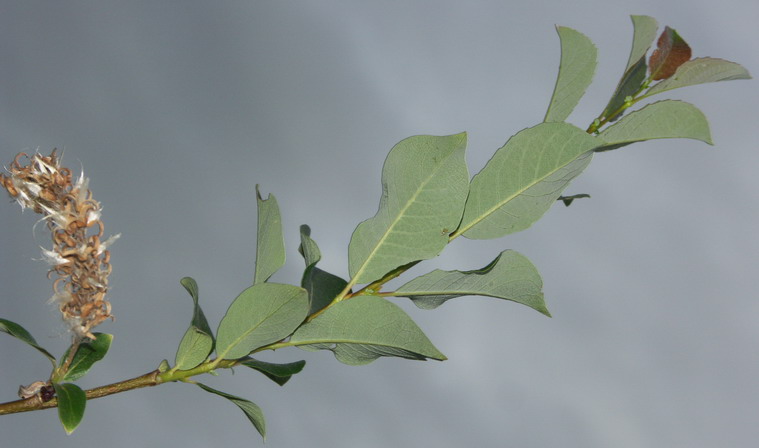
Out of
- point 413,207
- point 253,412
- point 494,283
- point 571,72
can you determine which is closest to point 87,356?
point 253,412

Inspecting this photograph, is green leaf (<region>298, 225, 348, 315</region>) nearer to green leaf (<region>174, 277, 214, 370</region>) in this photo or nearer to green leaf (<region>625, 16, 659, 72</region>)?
green leaf (<region>174, 277, 214, 370</region>)

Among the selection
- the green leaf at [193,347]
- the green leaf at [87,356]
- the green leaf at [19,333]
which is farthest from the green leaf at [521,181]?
the green leaf at [19,333]

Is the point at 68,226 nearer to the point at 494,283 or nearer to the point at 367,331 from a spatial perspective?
the point at 367,331

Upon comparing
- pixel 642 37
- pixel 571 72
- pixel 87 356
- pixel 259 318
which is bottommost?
pixel 87 356

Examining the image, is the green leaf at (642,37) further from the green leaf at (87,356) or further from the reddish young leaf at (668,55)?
the green leaf at (87,356)

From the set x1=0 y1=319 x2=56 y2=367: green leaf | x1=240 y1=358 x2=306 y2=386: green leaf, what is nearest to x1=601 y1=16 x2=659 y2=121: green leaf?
x1=240 y1=358 x2=306 y2=386: green leaf
